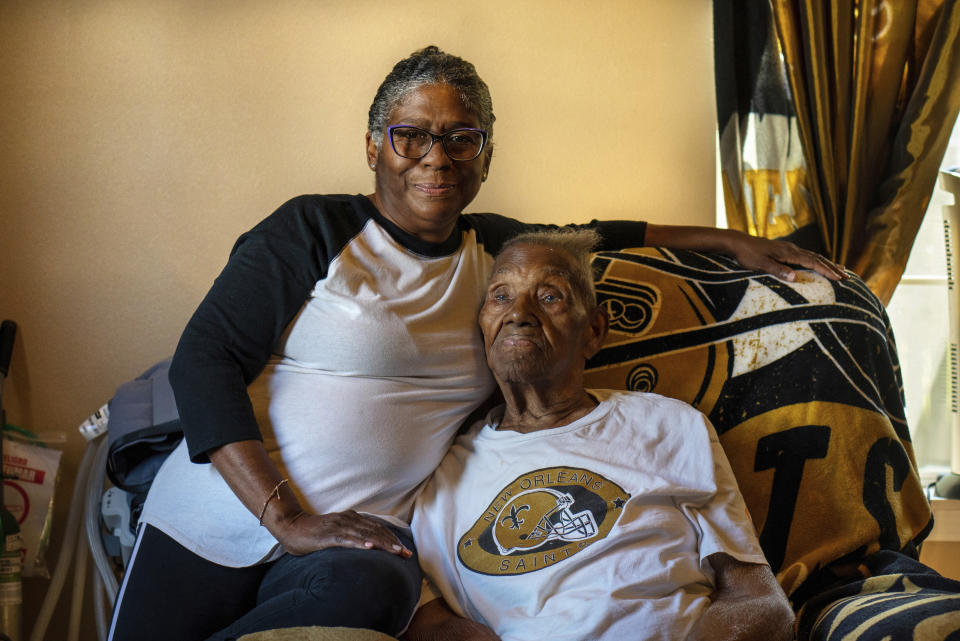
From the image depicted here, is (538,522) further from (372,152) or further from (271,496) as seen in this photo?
(372,152)

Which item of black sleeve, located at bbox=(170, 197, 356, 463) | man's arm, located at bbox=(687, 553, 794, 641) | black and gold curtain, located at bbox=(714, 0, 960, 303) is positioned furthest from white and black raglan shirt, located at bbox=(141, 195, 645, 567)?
black and gold curtain, located at bbox=(714, 0, 960, 303)

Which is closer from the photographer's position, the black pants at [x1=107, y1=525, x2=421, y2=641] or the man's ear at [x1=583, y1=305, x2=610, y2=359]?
the black pants at [x1=107, y1=525, x2=421, y2=641]

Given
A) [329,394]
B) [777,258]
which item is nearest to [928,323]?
[777,258]

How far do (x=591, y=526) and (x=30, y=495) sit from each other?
1458mm

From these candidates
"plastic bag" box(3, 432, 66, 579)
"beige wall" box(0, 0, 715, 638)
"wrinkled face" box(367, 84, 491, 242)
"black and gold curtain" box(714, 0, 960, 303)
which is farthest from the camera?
"black and gold curtain" box(714, 0, 960, 303)

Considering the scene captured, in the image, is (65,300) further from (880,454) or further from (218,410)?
(880,454)

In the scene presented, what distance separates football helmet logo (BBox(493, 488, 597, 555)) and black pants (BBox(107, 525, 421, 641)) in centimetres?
18

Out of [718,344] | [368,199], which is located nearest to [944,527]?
[718,344]

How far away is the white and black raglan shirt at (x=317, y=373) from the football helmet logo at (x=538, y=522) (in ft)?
0.69

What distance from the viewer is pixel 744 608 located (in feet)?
4.23

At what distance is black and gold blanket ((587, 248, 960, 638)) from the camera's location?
5.20 feet

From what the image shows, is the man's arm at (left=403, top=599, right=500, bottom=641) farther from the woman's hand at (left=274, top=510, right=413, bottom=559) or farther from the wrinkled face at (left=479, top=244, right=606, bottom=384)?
the wrinkled face at (left=479, top=244, right=606, bottom=384)

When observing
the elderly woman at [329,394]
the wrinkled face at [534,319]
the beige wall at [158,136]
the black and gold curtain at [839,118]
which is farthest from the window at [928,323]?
the elderly woman at [329,394]

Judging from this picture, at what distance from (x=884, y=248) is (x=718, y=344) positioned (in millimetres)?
878
